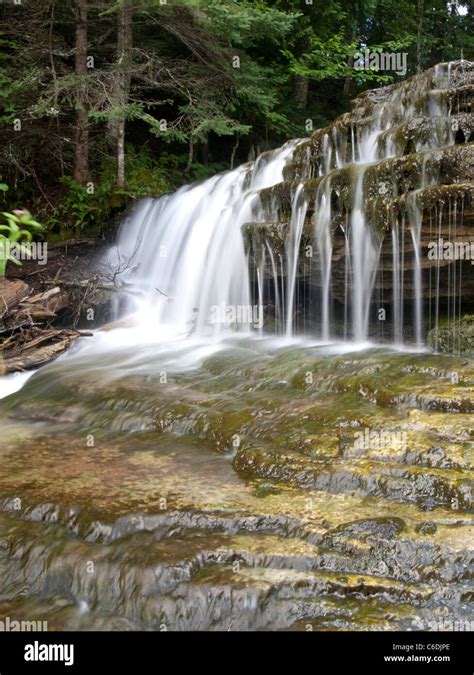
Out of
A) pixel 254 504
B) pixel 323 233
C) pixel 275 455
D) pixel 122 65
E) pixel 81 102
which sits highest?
pixel 122 65

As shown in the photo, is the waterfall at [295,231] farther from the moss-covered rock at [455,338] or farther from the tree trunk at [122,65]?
the tree trunk at [122,65]

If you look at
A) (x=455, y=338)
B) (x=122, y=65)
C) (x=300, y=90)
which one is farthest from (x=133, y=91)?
(x=455, y=338)

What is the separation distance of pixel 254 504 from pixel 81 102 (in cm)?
1208

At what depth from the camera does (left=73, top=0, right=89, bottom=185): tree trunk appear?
44.0 ft

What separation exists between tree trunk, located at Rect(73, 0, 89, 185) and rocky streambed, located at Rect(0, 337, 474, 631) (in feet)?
31.2

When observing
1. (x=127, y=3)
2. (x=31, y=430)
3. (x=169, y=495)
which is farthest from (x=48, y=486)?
(x=127, y=3)

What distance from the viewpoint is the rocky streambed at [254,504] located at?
135 inches

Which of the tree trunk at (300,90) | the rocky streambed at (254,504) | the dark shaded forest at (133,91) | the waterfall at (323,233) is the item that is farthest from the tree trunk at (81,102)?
the rocky streambed at (254,504)

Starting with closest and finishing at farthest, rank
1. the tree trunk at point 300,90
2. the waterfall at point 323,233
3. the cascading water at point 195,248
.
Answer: the waterfall at point 323,233, the cascading water at point 195,248, the tree trunk at point 300,90

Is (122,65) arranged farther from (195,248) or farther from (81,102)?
(195,248)

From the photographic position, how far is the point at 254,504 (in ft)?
13.9

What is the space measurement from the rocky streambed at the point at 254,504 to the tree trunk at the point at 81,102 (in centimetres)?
951

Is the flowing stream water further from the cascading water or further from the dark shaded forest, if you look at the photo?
the dark shaded forest

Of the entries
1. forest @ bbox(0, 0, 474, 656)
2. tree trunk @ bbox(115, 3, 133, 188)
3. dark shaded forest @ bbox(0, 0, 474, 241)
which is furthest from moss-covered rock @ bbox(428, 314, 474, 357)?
tree trunk @ bbox(115, 3, 133, 188)
